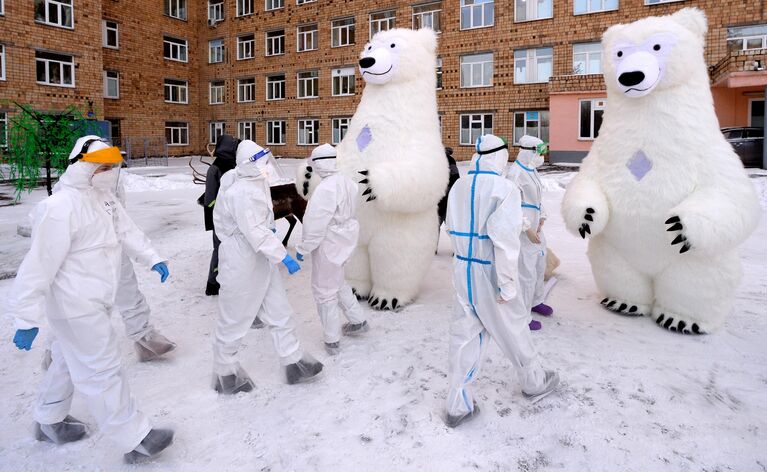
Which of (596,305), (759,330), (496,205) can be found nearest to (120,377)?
(496,205)

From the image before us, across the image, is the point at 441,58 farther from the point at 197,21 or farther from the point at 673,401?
the point at 673,401

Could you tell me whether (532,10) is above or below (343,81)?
above

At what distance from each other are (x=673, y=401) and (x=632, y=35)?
2729 mm

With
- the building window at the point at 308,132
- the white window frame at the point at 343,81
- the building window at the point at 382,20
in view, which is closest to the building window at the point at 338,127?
the building window at the point at 308,132

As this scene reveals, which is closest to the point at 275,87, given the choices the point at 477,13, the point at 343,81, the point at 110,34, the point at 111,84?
the point at 343,81

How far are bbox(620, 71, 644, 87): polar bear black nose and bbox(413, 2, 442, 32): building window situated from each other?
1913cm

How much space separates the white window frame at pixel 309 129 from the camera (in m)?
25.5

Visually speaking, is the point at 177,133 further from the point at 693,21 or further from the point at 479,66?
the point at 693,21

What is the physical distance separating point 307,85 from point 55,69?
1028 centimetres

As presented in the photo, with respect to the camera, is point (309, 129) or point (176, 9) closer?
point (309, 129)

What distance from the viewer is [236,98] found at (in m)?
27.7

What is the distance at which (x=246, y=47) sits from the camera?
89.5 ft

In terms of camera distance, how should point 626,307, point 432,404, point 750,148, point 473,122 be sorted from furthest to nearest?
point 473,122 → point 750,148 → point 626,307 → point 432,404

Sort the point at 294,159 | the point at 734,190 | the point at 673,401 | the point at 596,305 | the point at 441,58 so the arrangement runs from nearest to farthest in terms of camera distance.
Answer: the point at 673,401 < the point at 734,190 < the point at 596,305 < the point at 441,58 < the point at 294,159
